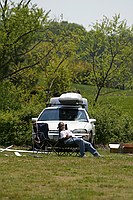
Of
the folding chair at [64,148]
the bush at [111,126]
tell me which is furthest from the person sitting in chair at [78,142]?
the bush at [111,126]

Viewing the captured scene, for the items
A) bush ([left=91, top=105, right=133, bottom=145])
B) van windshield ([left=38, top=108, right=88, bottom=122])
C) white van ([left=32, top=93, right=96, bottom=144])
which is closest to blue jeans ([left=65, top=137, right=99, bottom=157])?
white van ([left=32, top=93, right=96, bottom=144])

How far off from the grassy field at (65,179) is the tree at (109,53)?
1602 centimetres

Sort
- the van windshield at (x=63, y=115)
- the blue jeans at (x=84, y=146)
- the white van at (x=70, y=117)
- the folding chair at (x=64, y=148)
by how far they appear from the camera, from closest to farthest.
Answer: the blue jeans at (x=84, y=146) → the folding chair at (x=64, y=148) → the white van at (x=70, y=117) → the van windshield at (x=63, y=115)

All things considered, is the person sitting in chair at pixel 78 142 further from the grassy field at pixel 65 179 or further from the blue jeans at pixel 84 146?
the grassy field at pixel 65 179

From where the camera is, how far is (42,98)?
24.8 meters

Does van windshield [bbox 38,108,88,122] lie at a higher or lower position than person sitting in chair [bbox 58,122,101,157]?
higher

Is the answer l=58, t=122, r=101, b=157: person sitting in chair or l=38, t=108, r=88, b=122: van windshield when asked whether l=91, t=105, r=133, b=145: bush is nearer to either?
l=38, t=108, r=88, b=122: van windshield

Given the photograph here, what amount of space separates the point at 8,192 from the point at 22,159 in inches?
173

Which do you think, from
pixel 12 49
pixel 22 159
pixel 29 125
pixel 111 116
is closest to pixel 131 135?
pixel 111 116

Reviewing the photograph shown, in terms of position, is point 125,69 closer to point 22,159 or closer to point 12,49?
point 12,49

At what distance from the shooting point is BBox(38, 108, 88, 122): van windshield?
1580cm

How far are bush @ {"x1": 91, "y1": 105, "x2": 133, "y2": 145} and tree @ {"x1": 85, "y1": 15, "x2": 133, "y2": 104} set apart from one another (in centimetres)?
582

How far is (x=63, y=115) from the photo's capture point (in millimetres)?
16062

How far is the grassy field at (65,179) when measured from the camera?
7016 millimetres
